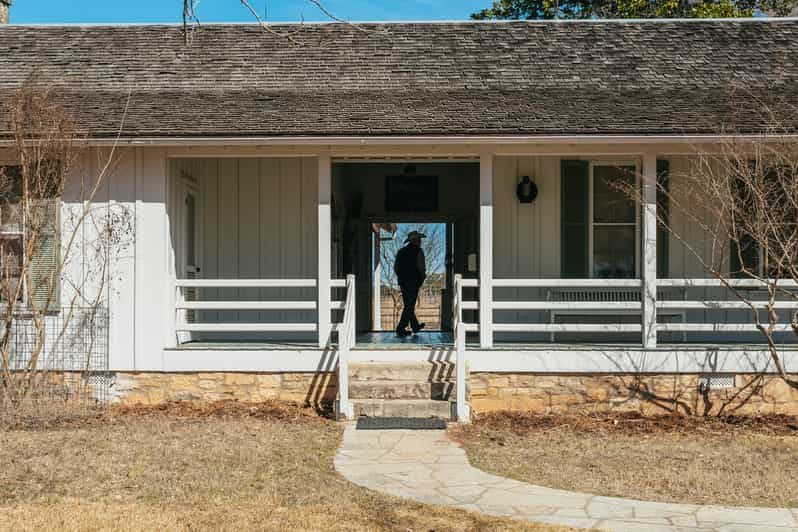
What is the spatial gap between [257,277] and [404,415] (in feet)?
11.9

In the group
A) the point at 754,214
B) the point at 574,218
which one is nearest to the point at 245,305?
the point at 574,218

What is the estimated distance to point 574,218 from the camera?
39.6ft

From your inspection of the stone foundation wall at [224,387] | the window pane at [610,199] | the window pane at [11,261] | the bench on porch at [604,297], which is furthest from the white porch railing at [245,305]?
the window pane at [610,199]

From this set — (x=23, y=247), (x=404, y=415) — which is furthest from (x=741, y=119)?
(x=23, y=247)

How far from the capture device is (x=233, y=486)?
7016 mm

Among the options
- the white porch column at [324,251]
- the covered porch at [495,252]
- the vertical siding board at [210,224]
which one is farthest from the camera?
the vertical siding board at [210,224]

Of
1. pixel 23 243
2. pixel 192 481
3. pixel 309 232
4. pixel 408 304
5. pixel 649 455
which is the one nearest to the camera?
pixel 192 481

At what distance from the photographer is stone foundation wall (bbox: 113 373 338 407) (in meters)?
10.6

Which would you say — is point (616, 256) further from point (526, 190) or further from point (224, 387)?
point (224, 387)

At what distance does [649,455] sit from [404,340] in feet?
16.0

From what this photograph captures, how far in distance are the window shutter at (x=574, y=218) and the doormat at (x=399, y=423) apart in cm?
334

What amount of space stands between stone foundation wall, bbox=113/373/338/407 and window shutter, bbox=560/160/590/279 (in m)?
3.64

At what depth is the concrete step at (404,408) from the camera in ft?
32.4

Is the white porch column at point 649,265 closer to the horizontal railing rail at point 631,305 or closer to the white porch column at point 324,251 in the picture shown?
the horizontal railing rail at point 631,305
